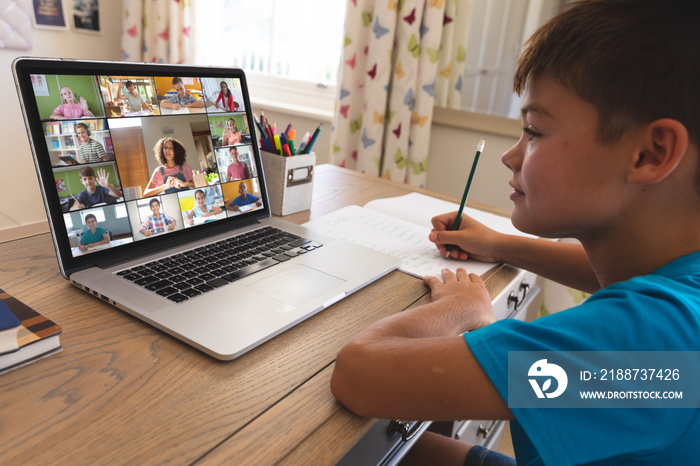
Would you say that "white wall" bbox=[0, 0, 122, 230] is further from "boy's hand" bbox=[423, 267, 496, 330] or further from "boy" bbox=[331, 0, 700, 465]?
"boy" bbox=[331, 0, 700, 465]

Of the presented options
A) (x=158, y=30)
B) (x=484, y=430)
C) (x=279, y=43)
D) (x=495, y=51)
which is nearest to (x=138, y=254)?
(x=484, y=430)

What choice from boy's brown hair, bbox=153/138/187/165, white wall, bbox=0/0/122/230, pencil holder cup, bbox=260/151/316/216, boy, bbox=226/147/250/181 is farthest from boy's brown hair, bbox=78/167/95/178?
white wall, bbox=0/0/122/230

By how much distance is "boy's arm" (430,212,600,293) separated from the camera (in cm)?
91

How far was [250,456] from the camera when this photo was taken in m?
0.42

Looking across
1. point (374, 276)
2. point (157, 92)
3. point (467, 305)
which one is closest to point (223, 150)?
point (157, 92)

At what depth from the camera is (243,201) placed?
0.89 m

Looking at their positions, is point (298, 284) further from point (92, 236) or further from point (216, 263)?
point (92, 236)

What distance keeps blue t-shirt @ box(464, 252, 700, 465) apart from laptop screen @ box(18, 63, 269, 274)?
0.51 m

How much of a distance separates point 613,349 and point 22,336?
0.57 metres

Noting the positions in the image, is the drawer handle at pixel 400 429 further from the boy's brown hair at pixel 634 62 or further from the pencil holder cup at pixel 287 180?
the pencil holder cup at pixel 287 180

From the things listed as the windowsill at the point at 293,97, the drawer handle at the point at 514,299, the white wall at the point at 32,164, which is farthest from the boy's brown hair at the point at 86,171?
the windowsill at the point at 293,97

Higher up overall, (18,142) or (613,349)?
(613,349)

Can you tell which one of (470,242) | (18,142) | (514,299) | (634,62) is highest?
(634,62)

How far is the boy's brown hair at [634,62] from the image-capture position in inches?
20.0
